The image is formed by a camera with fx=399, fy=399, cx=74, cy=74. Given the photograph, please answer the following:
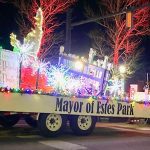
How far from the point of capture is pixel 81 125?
48.1 ft

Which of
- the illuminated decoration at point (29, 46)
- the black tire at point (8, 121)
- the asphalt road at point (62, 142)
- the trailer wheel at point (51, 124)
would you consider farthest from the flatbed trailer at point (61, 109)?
the black tire at point (8, 121)

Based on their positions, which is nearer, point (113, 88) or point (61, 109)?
point (61, 109)

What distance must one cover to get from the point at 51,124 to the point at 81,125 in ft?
4.71

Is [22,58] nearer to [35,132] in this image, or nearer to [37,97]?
[37,97]

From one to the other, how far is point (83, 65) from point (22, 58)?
120 inches

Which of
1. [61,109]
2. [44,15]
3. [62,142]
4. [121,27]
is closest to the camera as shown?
[62,142]

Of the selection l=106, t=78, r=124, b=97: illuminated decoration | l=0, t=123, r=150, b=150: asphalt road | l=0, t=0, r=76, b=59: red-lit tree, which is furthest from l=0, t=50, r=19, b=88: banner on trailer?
l=0, t=0, r=76, b=59: red-lit tree

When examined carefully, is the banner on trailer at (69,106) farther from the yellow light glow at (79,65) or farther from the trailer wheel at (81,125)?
the yellow light glow at (79,65)

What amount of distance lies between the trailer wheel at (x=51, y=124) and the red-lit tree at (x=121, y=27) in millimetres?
14434

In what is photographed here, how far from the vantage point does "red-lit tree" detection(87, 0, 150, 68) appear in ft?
94.6

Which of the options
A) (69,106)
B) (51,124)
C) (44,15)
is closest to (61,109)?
(69,106)

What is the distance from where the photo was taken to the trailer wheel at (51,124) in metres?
13.6

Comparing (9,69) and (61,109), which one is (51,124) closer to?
(61,109)

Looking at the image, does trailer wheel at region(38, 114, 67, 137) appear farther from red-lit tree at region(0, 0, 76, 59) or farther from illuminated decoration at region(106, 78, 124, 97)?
red-lit tree at region(0, 0, 76, 59)
